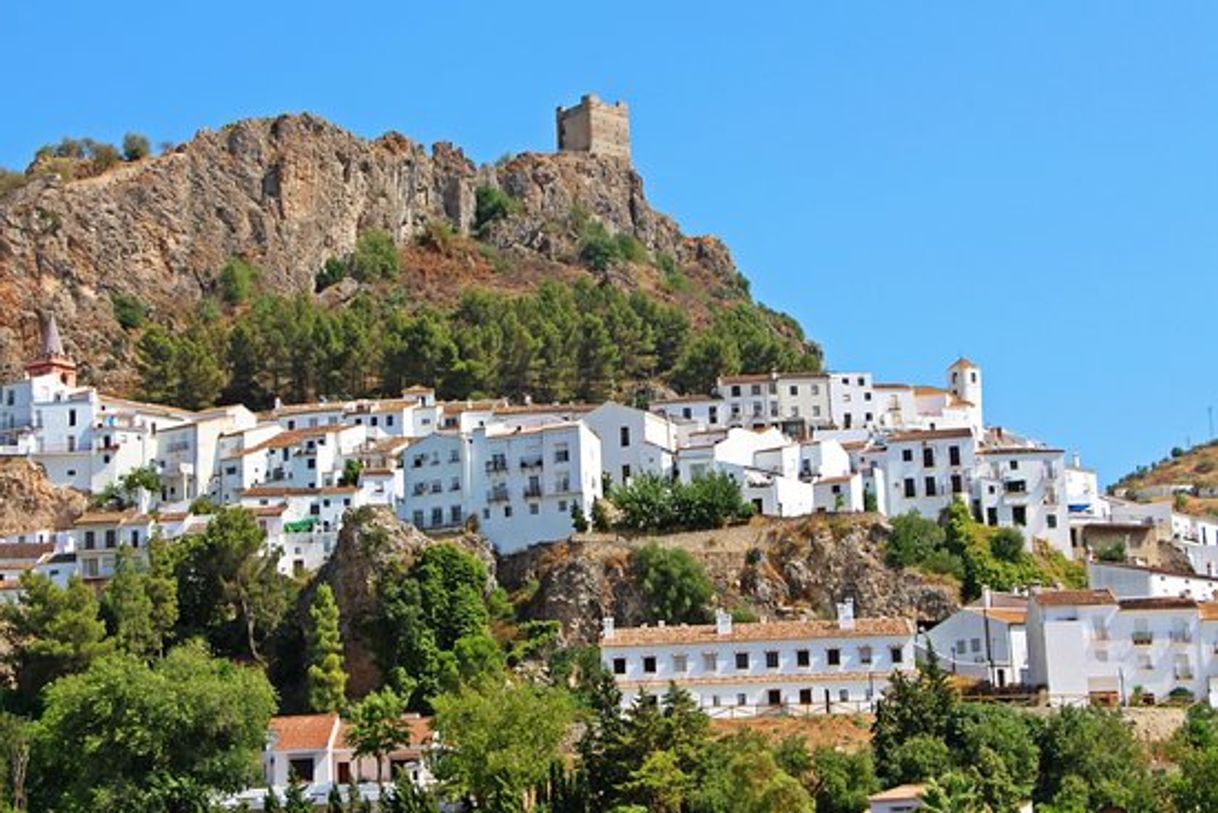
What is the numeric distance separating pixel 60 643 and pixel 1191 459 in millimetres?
91380

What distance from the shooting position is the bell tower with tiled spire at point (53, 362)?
113 m

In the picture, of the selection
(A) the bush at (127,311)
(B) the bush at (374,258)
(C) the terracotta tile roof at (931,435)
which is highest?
(B) the bush at (374,258)

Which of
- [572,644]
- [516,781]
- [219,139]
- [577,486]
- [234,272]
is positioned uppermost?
[219,139]

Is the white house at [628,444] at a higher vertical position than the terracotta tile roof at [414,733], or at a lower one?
higher

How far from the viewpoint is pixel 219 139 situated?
143125mm

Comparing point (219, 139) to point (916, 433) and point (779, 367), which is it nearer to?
point (779, 367)

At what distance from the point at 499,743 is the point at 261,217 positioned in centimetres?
8039

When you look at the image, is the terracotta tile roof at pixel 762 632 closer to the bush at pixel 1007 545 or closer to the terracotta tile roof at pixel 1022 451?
the bush at pixel 1007 545

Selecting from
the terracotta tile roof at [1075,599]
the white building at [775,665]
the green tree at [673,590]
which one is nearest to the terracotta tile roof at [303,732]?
the white building at [775,665]

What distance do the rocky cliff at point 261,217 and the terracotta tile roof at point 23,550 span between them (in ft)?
80.3

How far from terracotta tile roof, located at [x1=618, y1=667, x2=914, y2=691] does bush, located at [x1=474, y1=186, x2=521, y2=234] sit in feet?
268

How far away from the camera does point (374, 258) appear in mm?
143125

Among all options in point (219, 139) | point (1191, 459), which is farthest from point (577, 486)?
point (1191, 459)

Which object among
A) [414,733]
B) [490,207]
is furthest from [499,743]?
[490,207]
